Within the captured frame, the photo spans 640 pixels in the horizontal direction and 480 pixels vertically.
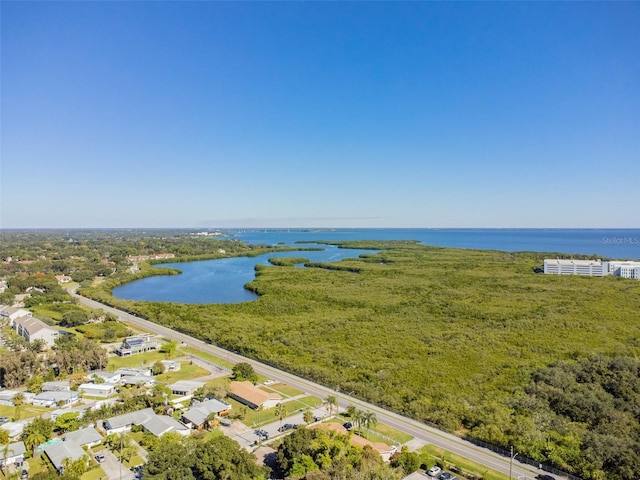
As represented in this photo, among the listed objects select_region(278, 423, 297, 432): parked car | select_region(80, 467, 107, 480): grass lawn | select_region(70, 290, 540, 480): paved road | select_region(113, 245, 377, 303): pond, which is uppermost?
select_region(278, 423, 297, 432): parked car

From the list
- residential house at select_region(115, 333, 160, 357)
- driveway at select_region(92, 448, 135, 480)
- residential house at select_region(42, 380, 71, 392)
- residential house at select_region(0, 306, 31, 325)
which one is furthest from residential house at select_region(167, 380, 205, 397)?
residential house at select_region(0, 306, 31, 325)

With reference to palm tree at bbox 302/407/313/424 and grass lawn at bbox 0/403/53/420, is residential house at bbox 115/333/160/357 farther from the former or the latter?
palm tree at bbox 302/407/313/424

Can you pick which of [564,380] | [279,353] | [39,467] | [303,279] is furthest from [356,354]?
[303,279]

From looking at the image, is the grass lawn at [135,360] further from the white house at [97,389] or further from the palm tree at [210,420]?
the palm tree at [210,420]

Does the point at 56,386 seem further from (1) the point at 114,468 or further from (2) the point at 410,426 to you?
(2) the point at 410,426

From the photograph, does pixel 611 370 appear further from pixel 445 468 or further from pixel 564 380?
pixel 445 468

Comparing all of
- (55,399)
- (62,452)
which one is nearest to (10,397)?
(55,399)
